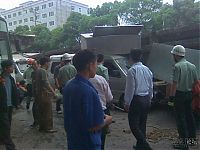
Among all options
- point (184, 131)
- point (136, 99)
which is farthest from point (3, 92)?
point (184, 131)

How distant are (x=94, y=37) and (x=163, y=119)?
11.5 ft

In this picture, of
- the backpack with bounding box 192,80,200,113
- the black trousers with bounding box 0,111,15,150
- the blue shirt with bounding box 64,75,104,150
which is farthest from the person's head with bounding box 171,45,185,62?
the blue shirt with bounding box 64,75,104,150

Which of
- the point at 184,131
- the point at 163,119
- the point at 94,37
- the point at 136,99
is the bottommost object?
the point at 163,119

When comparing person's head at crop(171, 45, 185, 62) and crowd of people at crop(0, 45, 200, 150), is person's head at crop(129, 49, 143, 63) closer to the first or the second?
crowd of people at crop(0, 45, 200, 150)

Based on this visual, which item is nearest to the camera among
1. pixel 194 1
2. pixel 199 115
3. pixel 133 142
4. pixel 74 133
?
pixel 74 133

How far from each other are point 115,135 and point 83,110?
4534mm

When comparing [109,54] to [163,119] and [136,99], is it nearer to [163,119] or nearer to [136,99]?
[163,119]

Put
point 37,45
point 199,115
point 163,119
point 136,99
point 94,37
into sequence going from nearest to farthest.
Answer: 1. point 136,99
2. point 199,115
3. point 163,119
4. point 94,37
5. point 37,45

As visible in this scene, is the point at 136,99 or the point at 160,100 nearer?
the point at 136,99

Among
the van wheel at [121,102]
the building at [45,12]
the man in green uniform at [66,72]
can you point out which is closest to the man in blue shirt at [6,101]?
the man in green uniform at [66,72]

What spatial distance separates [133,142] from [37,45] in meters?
30.4

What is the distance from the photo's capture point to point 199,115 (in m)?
7.44

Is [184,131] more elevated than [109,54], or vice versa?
[109,54]

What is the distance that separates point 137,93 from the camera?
5.43m
